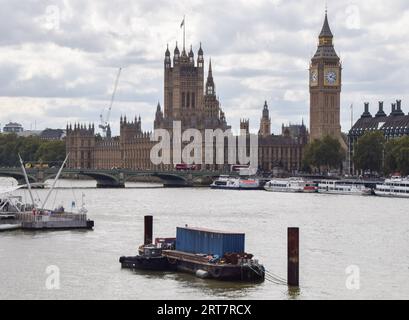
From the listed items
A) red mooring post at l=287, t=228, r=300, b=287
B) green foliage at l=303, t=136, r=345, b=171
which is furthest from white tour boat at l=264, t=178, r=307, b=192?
red mooring post at l=287, t=228, r=300, b=287

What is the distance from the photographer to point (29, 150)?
620 ft

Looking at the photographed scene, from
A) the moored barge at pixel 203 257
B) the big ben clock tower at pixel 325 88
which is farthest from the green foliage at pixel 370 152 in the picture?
the moored barge at pixel 203 257

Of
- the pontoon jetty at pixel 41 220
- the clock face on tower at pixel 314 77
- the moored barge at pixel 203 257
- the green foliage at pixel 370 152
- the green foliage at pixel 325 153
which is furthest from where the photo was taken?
the clock face on tower at pixel 314 77

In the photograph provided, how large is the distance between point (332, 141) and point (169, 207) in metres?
62.8

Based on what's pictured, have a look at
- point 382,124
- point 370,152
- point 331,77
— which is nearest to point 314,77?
point 331,77

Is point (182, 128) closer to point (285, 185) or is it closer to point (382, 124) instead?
point (382, 124)

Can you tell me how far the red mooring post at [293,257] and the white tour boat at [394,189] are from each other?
195ft

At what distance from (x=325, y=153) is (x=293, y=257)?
334 feet

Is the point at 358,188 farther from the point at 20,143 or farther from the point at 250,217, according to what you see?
the point at 20,143

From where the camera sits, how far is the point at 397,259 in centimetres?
4622

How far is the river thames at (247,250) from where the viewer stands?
1517 inches

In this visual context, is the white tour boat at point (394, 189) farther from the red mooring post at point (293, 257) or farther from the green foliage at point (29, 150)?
the green foliage at point (29, 150)

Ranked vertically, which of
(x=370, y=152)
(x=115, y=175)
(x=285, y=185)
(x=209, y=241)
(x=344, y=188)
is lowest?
(x=209, y=241)
